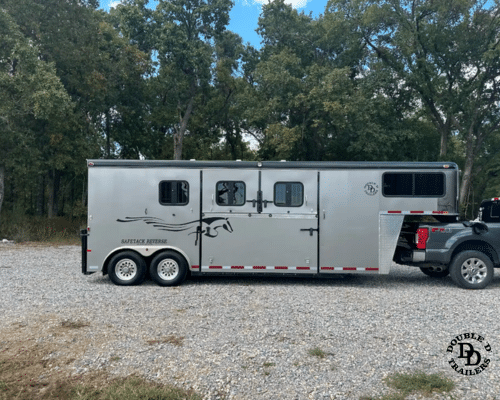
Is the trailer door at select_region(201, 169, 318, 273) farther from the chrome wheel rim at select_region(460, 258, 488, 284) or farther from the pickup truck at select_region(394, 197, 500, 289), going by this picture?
the chrome wheel rim at select_region(460, 258, 488, 284)

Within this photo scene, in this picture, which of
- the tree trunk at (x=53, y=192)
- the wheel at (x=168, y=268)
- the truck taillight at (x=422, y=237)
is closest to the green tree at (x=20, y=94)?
the tree trunk at (x=53, y=192)

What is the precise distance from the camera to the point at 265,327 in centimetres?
614

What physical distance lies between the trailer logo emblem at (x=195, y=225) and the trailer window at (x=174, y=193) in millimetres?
450

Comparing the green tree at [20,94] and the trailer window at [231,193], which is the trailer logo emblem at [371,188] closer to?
the trailer window at [231,193]

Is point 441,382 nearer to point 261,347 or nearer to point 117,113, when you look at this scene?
point 261,347

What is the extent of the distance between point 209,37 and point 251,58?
137 inches

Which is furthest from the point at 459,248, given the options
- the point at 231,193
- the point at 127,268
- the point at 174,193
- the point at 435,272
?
the point at 127,268

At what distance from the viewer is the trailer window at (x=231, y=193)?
30.6ft

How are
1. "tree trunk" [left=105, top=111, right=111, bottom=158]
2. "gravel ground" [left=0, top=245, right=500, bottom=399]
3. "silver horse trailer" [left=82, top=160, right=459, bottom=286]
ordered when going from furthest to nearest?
"tree trunk" [left=105, top=111, right=111, bottom=158]
"silver horse trailer" [left=82, top=160, right=459, bottom=286]
"gravel ground" [left=0, top=245, right=500, bottom=399]

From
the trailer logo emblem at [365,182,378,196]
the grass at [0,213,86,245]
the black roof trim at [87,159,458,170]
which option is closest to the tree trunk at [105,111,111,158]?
the grass at [0,213,86,245]

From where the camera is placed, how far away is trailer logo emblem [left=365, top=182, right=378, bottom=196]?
915 cm

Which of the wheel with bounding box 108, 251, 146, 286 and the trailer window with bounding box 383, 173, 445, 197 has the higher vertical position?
the trailer window with bounding box 383, 173, 445, 197

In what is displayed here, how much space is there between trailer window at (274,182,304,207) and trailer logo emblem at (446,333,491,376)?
4.37 metres

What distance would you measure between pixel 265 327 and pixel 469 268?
555 cm
